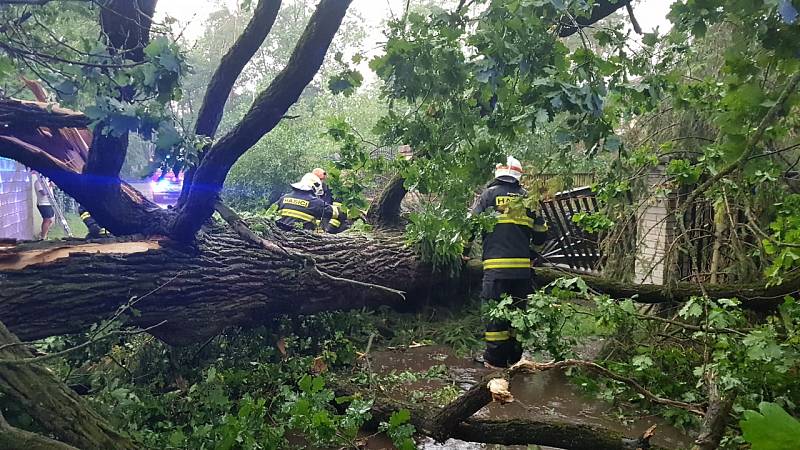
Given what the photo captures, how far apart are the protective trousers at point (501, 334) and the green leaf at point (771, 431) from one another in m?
4.03

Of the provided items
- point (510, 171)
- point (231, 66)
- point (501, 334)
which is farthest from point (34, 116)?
point (501, 334)

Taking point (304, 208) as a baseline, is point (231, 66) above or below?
above

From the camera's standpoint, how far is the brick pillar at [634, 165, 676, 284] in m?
4.02

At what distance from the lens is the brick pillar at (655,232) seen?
4016 millimetres

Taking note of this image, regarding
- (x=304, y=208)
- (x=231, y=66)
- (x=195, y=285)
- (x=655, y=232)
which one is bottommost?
(x=195, y=285)

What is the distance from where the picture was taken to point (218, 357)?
4.08 meters

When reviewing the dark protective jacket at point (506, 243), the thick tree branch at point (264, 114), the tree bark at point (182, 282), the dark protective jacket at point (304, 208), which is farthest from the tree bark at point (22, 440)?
the dark protective jacket at point (304, 208)

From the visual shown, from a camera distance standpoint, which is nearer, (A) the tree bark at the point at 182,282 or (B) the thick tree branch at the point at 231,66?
(B) the thick tree branch at the point at 231,66

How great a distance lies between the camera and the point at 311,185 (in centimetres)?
615

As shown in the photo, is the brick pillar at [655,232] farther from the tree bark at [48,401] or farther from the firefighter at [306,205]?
the tree bark at [48,401]

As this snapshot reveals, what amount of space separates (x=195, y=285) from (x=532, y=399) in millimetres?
2576

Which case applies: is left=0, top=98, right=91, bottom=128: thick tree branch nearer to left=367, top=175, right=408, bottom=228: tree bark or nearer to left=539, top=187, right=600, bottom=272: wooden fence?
left=367, top=175, right=408, bottom=228: tree bark

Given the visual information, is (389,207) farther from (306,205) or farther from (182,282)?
(182,282)

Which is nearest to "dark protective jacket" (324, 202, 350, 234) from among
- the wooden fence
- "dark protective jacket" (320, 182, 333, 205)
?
"dark protective jacket" (320, 182, 333, 205)
